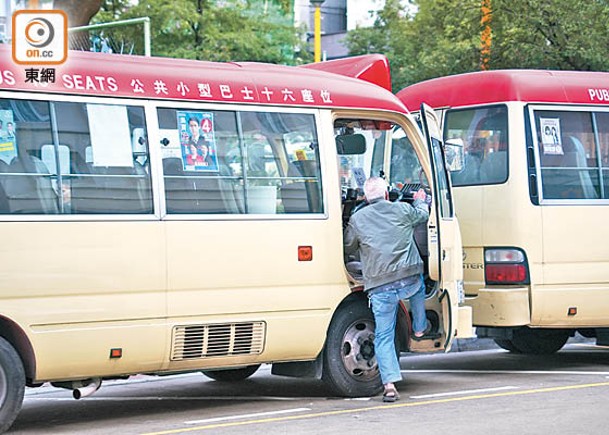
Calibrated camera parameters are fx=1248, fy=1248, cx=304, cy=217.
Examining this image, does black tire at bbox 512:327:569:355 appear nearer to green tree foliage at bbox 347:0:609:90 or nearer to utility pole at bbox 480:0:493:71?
green tree foliage at bbox 347:0:609:90

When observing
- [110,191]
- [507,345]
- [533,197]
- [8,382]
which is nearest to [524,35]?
[507,345]

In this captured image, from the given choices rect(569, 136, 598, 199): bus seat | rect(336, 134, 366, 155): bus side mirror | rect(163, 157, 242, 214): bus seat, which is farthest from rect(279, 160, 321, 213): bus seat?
rect(569, 136, 598, 199): bus seat

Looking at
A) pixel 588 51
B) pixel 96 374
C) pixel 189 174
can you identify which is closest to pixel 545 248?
pixel 189 174

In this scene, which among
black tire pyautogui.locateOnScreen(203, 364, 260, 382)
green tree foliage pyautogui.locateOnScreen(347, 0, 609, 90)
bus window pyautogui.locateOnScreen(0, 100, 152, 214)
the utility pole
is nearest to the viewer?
Answer: bus window pyautogui.locateOnScreen(0, 100, 152, 214)

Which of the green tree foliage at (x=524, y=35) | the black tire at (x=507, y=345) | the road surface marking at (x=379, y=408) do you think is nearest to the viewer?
the road surface marking at (x=379, y=408)

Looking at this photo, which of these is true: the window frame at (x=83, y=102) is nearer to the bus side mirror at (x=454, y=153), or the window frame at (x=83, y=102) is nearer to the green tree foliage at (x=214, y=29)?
the bus side mirror at (x=454, y=153)

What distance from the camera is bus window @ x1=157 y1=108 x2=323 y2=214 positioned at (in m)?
9.76

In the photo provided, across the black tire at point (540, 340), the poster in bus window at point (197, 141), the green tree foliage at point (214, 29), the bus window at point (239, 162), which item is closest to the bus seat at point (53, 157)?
the bus window at point (239, 162)

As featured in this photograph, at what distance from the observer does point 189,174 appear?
9820 mm

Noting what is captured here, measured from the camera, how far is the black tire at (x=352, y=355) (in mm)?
10641

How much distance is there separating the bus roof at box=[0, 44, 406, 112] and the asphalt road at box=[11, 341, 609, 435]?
8.28 feet

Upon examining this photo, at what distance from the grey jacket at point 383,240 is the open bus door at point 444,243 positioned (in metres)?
0.56

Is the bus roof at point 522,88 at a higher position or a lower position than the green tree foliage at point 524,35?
lower

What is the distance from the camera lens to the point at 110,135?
9.40 metres
